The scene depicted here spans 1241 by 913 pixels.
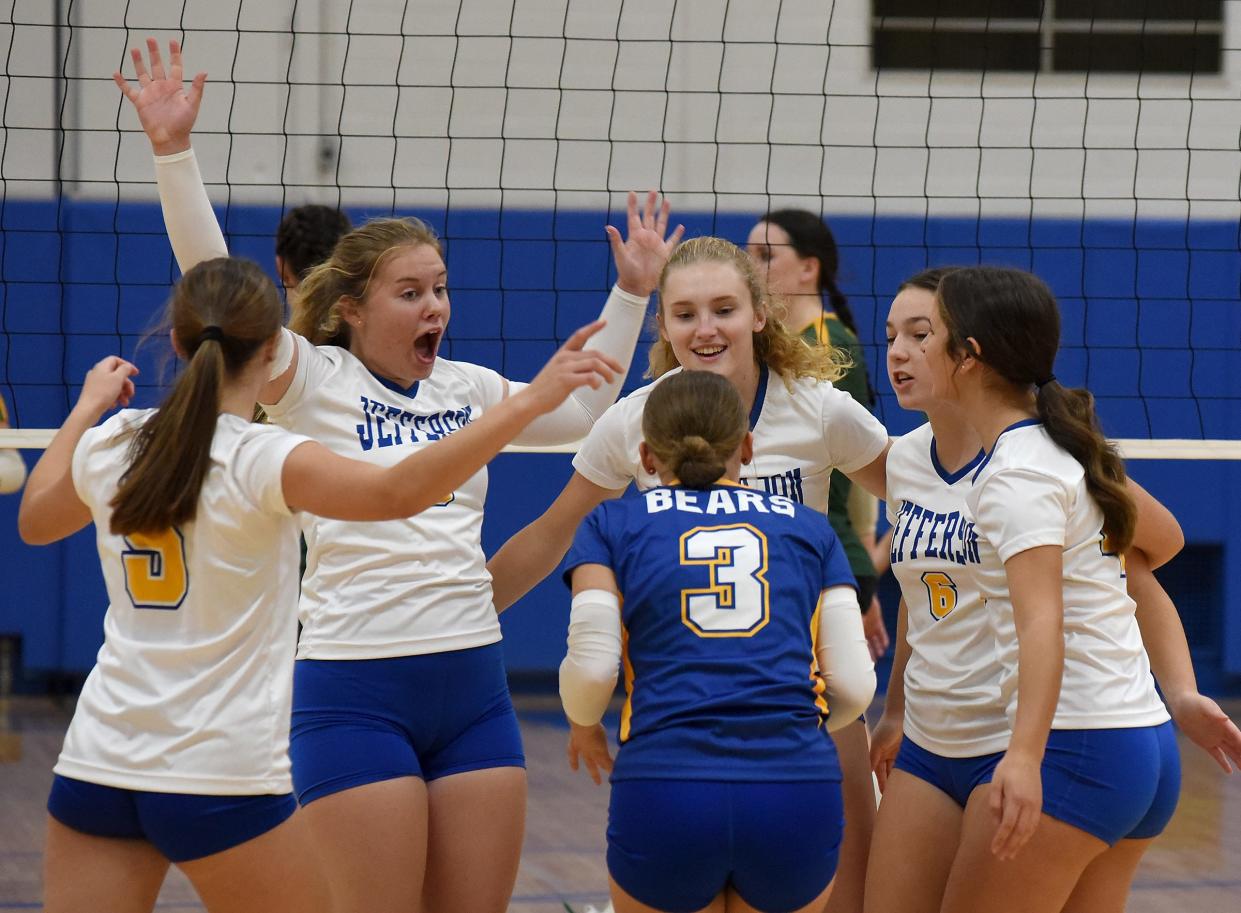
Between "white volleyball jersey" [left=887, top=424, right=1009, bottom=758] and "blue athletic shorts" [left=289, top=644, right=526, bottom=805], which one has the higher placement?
"white volleyball jersey" [left=887, top=424, right=1009, bottom=758]

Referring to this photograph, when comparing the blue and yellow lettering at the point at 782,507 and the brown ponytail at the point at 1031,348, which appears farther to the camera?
the brown ponytail at the point at 1031,348

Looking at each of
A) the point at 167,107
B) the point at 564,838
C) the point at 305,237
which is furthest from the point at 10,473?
the point at 167,107

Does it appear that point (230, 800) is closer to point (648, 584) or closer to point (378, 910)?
point (378, 910)

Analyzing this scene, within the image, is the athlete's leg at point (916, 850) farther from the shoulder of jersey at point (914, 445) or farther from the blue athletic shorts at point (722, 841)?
the shoulder of jersey at point (914, 445)

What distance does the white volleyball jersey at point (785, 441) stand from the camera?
9.72 ft

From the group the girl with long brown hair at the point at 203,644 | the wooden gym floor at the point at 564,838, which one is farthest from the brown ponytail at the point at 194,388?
the wooden gym floor at the point at 564,838

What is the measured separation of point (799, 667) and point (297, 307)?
1325mm

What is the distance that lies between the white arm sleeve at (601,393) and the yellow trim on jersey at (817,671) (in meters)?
0.82

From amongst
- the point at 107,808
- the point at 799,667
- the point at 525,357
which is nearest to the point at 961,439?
the point at 799,667

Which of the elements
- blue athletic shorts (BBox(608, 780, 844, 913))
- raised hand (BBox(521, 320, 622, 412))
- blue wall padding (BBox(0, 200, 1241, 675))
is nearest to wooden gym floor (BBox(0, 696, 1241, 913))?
blue wall padding (BBox(0, 200, 1241, 675))

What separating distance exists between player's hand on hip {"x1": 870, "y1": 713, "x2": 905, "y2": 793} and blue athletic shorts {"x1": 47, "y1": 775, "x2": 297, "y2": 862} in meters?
1.31

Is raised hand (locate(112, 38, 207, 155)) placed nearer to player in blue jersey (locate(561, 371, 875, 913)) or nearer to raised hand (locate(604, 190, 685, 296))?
raised hand (locate(604, 190, 685, 296))

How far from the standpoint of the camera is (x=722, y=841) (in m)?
2.25

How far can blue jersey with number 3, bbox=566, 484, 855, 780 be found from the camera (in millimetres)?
2279
